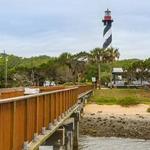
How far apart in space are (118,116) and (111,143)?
2235 centimetres

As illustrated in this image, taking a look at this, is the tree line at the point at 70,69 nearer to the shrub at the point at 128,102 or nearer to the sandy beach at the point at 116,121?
the shrub at the point at 128,102

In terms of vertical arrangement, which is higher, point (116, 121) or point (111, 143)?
point (116, 121)

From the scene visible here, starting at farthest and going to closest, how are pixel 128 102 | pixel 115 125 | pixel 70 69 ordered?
pixel 70 69, pixel 128 102, pixel 115 125

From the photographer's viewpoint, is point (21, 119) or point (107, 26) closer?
point (21, 119)

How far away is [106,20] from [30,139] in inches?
4110

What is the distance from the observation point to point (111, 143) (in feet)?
150

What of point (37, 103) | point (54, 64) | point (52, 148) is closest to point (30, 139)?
point (37, 103)

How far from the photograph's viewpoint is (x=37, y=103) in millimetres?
15914

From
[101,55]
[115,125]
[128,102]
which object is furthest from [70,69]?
[115,125]

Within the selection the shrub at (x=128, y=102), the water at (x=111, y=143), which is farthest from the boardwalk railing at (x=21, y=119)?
the shrub at (x=128, y=102)

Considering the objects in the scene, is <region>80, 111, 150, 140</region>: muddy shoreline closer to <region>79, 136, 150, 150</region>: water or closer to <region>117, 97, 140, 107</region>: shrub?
<region>79, 136, 150, 150</region>: water

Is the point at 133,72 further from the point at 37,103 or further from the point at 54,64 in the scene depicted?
the point at 37,103

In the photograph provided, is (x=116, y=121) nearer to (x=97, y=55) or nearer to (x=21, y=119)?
(x=21, y=119)

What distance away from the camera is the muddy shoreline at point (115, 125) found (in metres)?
52.7
